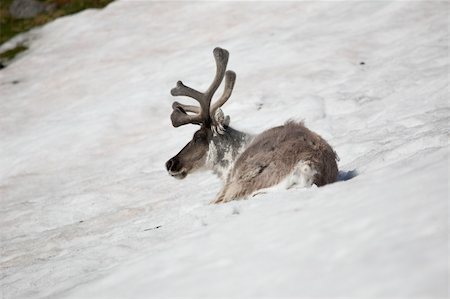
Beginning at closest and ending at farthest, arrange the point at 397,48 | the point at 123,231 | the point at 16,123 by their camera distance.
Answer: the point at 123,231, the point at 397,48, the point at 16,123

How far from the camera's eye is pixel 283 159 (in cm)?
820

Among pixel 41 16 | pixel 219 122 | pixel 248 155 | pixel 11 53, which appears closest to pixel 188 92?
pixel 219 122

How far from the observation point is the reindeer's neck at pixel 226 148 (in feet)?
33.9

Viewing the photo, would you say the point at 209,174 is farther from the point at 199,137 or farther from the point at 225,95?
the point at 225,95

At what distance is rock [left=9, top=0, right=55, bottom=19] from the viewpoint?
3828cm

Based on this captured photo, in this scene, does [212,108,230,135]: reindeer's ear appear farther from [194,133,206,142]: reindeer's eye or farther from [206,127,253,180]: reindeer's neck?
[194,133,206,142]: reindeer's eye

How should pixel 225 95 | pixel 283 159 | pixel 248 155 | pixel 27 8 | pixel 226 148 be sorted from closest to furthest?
pixel 283 159 < pixel 248 155 < pixel 226 148 < pixel 225 95 < pixel 27 8

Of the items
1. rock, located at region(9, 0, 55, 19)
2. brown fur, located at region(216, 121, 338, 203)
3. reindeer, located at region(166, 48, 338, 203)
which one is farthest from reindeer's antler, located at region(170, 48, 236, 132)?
rock, located at region(9, 0, 55, 19)

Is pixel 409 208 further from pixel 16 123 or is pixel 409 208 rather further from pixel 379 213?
pixel 16 123

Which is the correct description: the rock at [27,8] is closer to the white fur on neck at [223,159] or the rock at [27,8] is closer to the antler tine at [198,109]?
the antler tine at [198,109]

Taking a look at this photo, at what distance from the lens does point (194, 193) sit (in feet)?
39.3

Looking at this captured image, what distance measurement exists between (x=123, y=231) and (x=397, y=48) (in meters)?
12.1

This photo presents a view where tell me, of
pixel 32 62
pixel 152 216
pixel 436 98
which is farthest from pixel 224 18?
pixel 152 216

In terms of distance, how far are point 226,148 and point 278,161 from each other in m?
2.25
